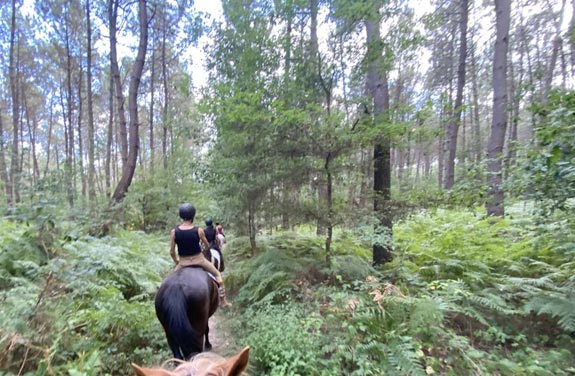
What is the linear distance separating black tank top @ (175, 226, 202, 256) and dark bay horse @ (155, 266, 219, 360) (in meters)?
0.32

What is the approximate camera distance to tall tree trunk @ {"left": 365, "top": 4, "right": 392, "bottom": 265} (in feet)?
17.7

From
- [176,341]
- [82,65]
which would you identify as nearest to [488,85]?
[176,341]

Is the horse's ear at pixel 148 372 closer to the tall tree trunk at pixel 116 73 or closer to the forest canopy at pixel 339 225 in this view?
the forest canopy at pixel 339 225

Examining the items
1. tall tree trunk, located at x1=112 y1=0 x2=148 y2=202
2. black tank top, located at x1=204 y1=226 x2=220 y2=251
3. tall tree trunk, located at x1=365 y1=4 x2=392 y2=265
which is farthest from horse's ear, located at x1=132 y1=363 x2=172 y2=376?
tall tree trunk, located at x1=112 y1=0 x2=148 y2=202

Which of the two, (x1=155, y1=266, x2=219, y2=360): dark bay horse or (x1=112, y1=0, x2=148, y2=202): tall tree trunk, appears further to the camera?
(x1=112, y1=0, x2=148, y2=202): tall tree trunk

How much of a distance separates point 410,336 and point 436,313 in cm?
44

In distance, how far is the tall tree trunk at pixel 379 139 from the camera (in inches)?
212

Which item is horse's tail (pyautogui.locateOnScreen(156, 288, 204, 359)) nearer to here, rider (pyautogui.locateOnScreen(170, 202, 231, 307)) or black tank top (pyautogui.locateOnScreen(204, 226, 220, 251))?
rider (pyautogui.locateOnScreen(170, 202, 231, 307))

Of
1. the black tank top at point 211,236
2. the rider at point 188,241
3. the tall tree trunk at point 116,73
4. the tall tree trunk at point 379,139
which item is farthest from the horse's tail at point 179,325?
the tall tree trunk at point 116,73

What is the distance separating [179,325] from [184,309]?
0.58 ft

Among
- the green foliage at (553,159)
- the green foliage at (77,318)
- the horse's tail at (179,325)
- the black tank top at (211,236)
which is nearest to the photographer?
the green foliage at (77,318)

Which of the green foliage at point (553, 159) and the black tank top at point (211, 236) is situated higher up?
the green foliage at point (553, 159)

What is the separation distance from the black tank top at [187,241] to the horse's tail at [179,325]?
870 mm

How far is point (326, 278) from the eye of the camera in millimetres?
5891
